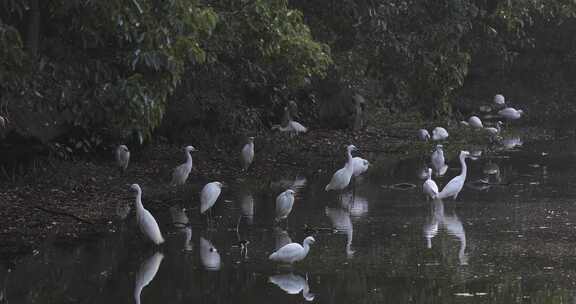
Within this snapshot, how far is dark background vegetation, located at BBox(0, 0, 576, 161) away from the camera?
12578 millimetres

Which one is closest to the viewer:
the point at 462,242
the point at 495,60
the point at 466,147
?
the point at 462,242

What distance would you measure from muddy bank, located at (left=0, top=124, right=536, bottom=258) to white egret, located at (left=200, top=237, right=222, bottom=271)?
150 centimetres

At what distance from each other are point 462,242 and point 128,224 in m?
4.32

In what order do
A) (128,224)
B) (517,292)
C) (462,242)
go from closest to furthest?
(517,292), (462,242), (128,224)

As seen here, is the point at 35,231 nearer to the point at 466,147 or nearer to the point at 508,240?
the point at 508,240

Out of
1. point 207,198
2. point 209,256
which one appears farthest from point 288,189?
point 209,256

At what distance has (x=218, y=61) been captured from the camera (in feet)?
66.0

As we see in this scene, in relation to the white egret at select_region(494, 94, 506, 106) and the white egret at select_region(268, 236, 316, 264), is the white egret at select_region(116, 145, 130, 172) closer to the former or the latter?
the white egret at select_region(268, 236, 316, 264)

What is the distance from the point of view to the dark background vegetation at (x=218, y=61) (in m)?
12.6

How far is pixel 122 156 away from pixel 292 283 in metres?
8.17

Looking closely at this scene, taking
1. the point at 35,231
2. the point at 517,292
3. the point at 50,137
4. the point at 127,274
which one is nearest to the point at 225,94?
the point at 50,137

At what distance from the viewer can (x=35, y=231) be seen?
13047 millimetres

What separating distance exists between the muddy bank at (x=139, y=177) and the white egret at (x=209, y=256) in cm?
150

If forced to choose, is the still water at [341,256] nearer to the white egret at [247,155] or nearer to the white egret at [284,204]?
the white egret at [284,204]
